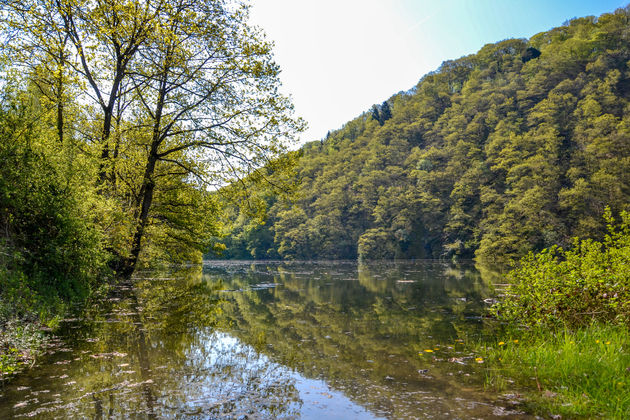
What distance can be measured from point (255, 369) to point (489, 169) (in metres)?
73.0

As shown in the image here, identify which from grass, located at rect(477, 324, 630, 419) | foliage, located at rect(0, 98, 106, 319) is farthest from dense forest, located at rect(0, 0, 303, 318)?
grass, located at rect(477, 324, 630, 419)

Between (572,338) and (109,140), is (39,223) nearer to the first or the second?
(109,140)

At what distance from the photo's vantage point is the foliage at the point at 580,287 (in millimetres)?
6523

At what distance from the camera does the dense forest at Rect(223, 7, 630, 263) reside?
50469 mm

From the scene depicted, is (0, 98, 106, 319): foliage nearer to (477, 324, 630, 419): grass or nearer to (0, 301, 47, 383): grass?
(0, 301, 47, 383): grass

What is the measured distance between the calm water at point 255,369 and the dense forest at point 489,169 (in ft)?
96.1

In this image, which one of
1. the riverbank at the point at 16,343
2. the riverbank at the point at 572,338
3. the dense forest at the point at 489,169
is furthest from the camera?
the dense forest at the point at 489,169

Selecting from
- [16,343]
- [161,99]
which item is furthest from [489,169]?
[16,343]

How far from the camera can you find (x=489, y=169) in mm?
70000

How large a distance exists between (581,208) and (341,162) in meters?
68.8

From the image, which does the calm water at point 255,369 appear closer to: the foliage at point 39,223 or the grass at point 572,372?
the grass at point 572,372

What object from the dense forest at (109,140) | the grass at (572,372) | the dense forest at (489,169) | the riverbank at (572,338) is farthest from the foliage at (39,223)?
the dense forest at (489,169)

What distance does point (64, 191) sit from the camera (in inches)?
324

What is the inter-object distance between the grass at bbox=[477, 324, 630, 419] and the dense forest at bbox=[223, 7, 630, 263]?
33.5 m
